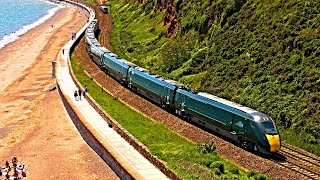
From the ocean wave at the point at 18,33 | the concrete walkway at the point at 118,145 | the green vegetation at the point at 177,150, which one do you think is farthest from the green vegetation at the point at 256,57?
the ocean wave at the point at 18,33

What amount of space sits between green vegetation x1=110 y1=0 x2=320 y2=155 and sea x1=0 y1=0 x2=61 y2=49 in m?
51.4

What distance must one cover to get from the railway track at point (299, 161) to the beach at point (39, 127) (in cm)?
985

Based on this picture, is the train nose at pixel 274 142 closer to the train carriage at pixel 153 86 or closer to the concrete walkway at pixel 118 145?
the concrete walkway at pixel 118 145

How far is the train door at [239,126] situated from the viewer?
32062mm

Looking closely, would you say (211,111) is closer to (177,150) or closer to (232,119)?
(232,119)

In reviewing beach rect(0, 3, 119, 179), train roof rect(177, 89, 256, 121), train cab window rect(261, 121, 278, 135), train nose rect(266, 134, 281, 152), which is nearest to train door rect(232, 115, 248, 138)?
train roof rect(177, 89, 256, 121)

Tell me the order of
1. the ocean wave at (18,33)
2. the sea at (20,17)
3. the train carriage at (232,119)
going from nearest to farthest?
the train carriage at (232,119)
the ocean wave at (18,33)
the sea at (20,17)

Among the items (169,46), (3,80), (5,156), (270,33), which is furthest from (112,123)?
(3,80)

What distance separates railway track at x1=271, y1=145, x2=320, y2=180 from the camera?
28.4 m

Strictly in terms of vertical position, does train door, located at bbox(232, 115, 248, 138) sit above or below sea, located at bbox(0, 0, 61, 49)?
above

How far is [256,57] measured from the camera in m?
45.7

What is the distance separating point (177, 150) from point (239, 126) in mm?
4133

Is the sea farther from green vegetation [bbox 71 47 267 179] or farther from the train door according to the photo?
the train door

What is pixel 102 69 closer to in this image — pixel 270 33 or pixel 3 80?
pixel 3 80
